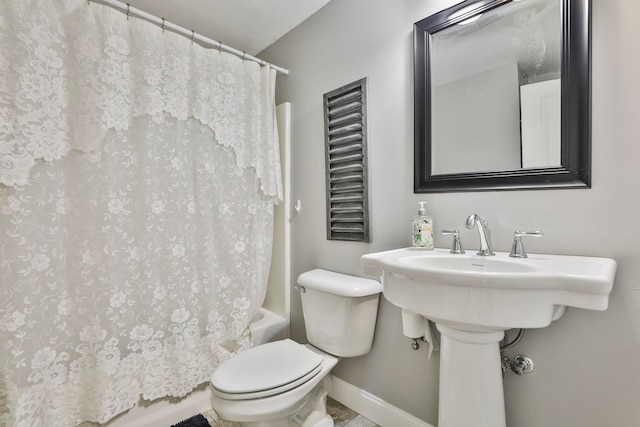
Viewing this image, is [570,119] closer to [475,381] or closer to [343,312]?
[475,381]

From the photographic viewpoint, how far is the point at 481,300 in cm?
77

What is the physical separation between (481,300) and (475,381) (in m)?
0.34

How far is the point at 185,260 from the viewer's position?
1486 mm

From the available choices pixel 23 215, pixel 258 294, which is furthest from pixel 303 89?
pixel 23 215

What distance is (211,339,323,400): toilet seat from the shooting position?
112 cm

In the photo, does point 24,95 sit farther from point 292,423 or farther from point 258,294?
point 292,423

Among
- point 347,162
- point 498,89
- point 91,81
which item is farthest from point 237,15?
point 498,89

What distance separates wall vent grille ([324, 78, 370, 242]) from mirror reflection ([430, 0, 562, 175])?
36cm

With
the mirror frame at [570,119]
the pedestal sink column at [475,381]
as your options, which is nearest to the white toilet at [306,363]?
the pedestal sink column at [475,381]

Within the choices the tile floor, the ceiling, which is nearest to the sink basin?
the tile floor

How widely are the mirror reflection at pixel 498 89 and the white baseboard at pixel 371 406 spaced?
3.58ft

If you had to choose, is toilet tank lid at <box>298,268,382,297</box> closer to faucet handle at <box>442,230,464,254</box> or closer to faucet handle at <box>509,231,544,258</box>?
faucet handle at <box>442,230,464,254</box>

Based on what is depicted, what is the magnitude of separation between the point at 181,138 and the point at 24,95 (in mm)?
549

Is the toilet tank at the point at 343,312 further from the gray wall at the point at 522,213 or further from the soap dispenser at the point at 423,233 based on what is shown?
the soap dispenser at the point at 423,233
